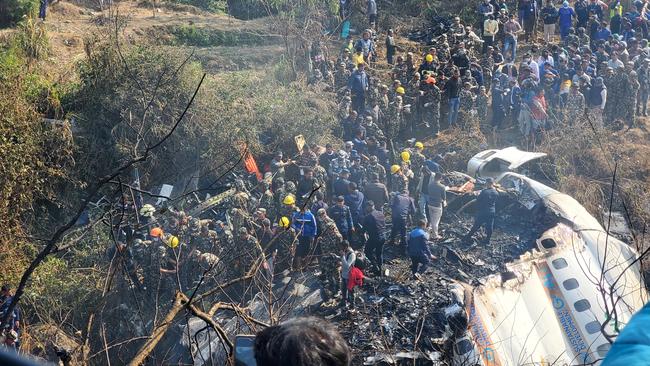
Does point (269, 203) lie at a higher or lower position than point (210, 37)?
lower

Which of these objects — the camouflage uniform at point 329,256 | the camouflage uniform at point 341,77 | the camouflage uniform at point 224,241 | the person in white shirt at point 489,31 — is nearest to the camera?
the camouflage uniform at point 329,256

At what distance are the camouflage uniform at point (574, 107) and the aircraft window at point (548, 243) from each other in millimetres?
7374

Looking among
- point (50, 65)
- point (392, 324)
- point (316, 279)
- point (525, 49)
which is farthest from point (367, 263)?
point (525, 49)

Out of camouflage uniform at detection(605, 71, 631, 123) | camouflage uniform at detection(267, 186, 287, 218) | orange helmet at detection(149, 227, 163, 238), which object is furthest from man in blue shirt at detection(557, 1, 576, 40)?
orange helmet at detection(149, 227, 163, 238)

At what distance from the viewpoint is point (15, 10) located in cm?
2189

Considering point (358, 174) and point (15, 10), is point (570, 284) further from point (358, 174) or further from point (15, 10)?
point (15, 10)

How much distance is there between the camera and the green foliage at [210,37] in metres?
24.5

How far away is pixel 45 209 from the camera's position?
17609 millimetres

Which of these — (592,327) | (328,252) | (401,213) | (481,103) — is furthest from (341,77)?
(592,327)

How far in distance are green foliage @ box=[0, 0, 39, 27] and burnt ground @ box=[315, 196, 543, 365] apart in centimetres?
1266

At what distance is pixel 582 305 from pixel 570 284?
40cm

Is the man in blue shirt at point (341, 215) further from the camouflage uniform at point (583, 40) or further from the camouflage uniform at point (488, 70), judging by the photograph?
the camouflage uniform at point (583, 40)

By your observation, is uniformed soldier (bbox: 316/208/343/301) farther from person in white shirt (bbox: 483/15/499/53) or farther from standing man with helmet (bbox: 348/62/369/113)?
person in white shirt (bbox: 483/15/499/53)

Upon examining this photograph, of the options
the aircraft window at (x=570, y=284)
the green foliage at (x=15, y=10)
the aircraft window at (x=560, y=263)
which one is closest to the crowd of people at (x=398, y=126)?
the aircraft window at (x=560, y=263)
